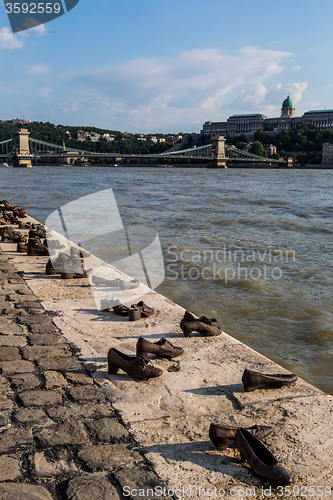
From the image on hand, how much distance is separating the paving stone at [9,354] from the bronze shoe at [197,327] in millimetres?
840

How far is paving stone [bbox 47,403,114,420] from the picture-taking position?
163 cm

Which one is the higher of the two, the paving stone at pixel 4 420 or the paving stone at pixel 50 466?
the paving stone at pixel 4 420

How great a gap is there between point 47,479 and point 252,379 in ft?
2.89

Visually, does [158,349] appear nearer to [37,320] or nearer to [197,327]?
[197,327]

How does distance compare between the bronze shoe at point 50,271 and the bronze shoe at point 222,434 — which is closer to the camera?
the bronze shoe at point 222,434

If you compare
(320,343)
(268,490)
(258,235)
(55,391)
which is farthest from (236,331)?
(258,235)

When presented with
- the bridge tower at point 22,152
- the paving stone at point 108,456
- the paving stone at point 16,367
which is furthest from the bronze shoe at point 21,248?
the bridge tower at point 22,152

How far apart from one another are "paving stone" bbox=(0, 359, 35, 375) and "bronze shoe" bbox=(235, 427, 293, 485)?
100 cm

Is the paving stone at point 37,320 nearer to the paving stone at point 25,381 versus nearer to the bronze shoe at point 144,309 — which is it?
the bronze shoe at point 144,309

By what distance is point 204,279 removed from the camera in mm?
4797

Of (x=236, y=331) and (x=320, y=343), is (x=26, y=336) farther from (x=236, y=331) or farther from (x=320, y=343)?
(x=320, y=343)

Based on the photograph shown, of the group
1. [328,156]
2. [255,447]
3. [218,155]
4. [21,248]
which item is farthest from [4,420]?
[328,156]

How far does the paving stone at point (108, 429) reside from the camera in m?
1.52

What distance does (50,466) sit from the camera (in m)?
1.36
